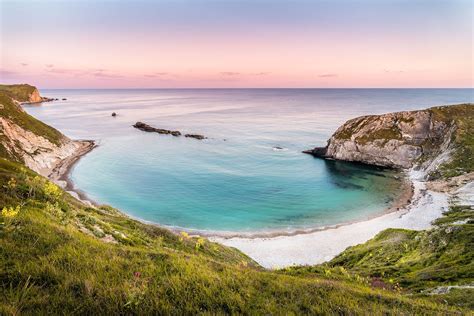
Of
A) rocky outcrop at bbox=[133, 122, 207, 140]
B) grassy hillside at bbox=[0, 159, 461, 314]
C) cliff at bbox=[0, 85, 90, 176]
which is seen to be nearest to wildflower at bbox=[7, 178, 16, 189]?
grassy hillside at bbox=[0, 159, 461, 314]

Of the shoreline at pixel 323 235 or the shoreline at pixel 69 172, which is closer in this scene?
the shoreline at pixel 323 235

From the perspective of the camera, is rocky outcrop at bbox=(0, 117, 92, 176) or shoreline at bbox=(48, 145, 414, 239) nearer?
shoreline at bbox=(48, 145, 414, 239)

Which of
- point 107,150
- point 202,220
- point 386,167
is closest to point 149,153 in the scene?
point 107,150

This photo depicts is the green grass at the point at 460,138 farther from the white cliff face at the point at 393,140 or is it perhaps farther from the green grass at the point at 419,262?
the green grass at the point at 419,262

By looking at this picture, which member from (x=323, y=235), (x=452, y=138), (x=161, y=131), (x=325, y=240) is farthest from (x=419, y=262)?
(x=161, y=131)

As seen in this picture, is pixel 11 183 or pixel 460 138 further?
pixel 460 138

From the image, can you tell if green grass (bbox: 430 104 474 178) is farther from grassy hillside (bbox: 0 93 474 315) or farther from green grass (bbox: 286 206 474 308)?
grassy hillside (bbox: 0 93 474 315)

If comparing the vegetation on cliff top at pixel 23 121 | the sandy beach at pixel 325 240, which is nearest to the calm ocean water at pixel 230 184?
the sandy beach at pixel 325 240

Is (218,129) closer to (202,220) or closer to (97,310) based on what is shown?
(202,220)

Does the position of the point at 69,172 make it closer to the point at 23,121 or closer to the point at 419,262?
the point at 23,121
